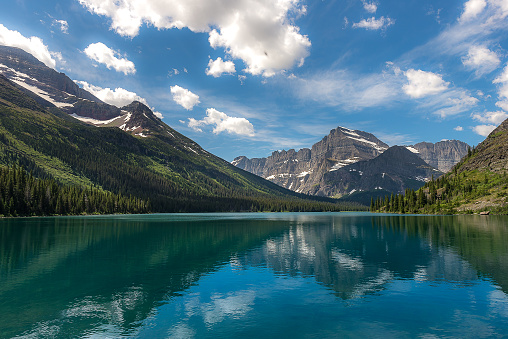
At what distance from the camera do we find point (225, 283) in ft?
125

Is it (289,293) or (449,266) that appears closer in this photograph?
(289,293)

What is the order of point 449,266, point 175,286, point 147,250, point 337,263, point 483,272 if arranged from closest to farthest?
point 175,286 → point 483,272 → point 449,266 → point 337,263 → point 147,250

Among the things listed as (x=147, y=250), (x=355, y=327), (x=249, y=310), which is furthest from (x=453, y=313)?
(x=147, y=250)

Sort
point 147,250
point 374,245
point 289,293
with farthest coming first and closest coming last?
1. point 374,245
2. point 147,250
3. point 289,293

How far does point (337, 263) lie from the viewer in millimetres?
49938

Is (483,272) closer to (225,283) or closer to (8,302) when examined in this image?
(225,283)

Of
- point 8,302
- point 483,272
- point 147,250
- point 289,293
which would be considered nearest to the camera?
point 8,302

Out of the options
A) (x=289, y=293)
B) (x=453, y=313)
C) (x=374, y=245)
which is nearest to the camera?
(x=453, y=313)

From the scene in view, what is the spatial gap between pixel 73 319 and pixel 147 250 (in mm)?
39345

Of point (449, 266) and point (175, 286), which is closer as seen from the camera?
point (175, 286)

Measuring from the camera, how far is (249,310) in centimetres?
2872

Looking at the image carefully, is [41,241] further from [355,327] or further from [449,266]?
[449,266]

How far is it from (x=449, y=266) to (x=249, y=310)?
3479cm

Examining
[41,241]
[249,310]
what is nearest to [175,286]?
[249,310]
